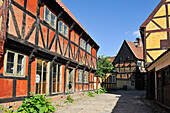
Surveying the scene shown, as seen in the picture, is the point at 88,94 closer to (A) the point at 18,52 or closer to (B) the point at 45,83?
(B) the point at 45,83

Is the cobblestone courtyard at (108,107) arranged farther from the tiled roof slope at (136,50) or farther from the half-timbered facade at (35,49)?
the tiled roof slope at (136,50)

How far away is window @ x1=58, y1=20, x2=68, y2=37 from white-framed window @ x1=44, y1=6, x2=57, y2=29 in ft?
2.41

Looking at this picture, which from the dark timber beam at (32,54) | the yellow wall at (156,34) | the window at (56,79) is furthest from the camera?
the yellow wall at (156,34)

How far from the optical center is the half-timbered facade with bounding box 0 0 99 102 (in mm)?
6210

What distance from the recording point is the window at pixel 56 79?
10183mm

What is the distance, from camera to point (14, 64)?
22.0 ft

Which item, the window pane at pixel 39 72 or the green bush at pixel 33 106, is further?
the window pane at pixel 39 72

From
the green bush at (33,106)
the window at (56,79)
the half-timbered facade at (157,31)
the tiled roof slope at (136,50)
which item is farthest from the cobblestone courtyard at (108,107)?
the tiled roof slope at (136,50)

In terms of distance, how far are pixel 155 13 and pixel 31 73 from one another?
13.1m

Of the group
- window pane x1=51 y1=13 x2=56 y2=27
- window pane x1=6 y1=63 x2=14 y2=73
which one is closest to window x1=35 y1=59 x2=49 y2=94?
window pane x1=6 y1=63 x2=14 y2=73

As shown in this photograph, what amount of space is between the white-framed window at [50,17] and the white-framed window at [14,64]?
2833 millimetres

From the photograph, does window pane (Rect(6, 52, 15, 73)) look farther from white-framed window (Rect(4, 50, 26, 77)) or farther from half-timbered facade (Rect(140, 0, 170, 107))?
half-timbered facade (Rect(140, 0, 170, 107))

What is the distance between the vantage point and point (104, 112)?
7.70 metres

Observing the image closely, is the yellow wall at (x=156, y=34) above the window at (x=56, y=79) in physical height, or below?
above
